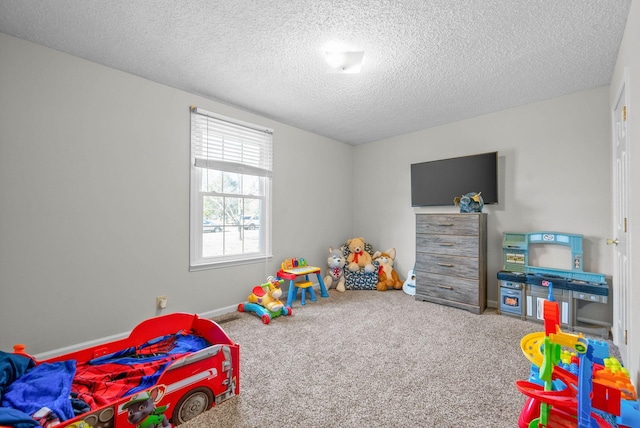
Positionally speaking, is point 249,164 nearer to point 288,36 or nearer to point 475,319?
point 288,36

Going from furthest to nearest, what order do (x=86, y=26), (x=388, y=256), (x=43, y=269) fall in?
1. (x=388, y=256)
2. (x=43, y=269)
3. (x=86, y=26)

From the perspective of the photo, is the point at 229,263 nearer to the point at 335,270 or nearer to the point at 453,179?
Answer: the point at 335,270

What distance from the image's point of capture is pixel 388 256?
428 centimetres

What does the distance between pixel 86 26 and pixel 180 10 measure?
0.71 metres

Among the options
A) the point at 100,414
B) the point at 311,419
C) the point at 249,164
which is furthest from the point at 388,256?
the point at 100,414

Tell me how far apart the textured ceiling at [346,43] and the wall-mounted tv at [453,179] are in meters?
0.72

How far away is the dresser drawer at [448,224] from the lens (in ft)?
10.3

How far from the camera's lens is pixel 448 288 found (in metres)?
3.30

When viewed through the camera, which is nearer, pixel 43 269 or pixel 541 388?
pixel 541 388

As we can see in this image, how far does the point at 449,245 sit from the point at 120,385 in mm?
3156

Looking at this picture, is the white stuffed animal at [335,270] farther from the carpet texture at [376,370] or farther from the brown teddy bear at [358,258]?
the carpet texture at [376,370]

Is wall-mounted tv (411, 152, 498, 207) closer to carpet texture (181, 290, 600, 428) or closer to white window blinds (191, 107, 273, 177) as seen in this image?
carpet texture (181, 290, 600, 428)

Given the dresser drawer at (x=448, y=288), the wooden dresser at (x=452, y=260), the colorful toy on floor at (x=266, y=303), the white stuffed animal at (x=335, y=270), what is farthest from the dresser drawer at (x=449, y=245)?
the colorful toy on floor at (x=266, y=303)

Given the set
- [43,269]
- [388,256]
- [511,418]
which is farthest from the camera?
[388,256]
